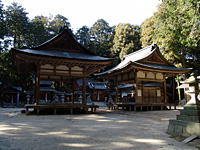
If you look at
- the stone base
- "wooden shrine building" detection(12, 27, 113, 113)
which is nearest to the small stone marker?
the stone base

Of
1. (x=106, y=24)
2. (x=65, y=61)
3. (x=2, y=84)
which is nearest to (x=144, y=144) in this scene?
(x=65, y=61)

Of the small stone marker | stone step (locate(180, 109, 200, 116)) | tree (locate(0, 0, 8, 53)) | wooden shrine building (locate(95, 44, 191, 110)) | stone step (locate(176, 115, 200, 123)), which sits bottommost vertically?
the small stone marker

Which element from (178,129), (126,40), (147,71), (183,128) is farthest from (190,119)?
(126,40)

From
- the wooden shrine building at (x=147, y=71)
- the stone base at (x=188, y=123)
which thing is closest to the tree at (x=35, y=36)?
the wooden shrine building at (x=147, y=71)

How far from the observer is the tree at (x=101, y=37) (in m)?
46.7

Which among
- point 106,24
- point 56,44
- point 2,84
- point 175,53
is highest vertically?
point 106,24

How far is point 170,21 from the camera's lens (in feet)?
47.1

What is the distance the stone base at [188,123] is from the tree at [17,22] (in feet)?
118

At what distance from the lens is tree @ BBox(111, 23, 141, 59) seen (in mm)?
40531

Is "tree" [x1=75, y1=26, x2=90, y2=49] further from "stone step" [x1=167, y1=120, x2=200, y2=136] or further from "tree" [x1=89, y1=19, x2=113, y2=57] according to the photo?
"stone step" [x1=167, y1=120, x2=200, y2=136]

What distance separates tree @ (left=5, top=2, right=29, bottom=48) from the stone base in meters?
35.9

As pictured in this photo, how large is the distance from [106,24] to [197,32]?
45.5m

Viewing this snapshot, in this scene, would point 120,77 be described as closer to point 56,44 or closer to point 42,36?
point 56,44

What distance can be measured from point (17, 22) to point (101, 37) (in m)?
24.7
